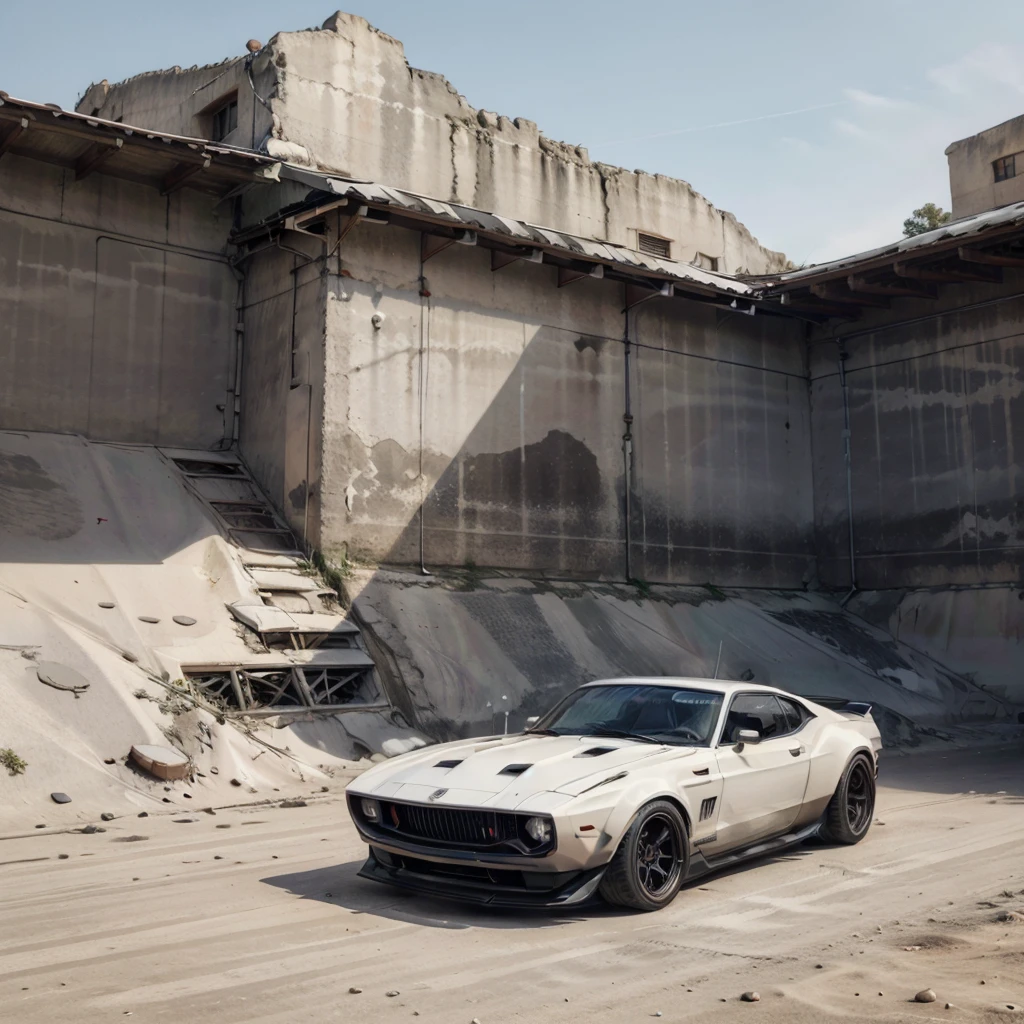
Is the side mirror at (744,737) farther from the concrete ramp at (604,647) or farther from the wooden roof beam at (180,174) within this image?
the wooden roof beam at (180,174)

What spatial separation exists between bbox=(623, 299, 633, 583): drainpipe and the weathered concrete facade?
308cm

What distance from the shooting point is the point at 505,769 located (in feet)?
20.5

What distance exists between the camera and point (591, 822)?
5.71 meters

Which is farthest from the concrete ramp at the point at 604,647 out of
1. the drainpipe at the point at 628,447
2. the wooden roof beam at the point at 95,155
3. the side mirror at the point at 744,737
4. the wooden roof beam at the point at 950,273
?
the side mirror at the point at 744,737

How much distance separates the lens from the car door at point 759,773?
6719mm

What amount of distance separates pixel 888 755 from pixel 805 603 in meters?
6.49

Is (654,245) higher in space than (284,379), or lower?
higher

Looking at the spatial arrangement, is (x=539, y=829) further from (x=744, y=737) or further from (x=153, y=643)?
(x=153, y=643)

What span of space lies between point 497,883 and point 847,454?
1757 centimetres

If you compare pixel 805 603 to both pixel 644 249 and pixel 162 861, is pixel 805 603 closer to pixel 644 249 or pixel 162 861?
pixel 644 249

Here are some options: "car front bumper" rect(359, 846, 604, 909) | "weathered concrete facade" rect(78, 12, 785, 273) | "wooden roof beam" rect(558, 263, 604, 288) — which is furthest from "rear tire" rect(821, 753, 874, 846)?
"weathered concrete facade" rect(78, 12, 785, 273)

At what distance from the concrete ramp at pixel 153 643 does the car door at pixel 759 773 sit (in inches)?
209

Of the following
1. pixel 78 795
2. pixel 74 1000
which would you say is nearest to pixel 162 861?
pixel 78 795

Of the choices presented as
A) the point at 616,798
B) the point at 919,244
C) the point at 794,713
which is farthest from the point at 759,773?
the point at 919,244
